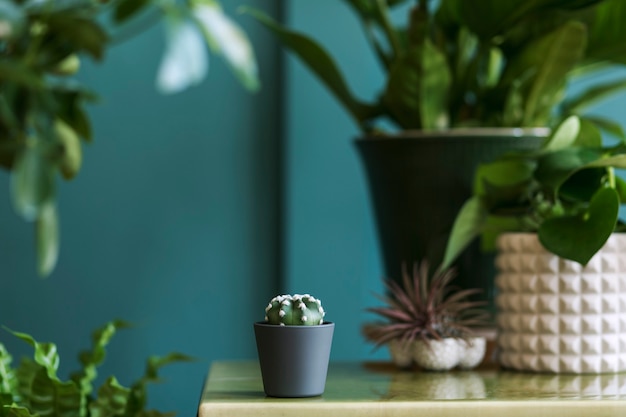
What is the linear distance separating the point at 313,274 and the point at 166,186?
33 centimetres

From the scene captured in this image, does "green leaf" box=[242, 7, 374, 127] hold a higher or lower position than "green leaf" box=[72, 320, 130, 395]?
higher

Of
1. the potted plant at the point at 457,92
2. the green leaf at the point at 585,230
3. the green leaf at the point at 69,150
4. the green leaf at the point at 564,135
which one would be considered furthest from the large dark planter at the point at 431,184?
the green leaf at the point at 69,150

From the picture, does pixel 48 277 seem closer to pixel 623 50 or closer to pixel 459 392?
pixel 459 392

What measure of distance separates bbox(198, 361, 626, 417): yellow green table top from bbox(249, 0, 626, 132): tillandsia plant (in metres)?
0.43

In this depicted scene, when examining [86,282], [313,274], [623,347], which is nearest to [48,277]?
[86,282]

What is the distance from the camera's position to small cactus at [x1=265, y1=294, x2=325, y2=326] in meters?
1.00

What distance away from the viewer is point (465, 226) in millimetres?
1255

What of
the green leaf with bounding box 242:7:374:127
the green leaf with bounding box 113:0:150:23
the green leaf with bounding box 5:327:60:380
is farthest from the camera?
the green leaf with bounding box 242:7:374:127

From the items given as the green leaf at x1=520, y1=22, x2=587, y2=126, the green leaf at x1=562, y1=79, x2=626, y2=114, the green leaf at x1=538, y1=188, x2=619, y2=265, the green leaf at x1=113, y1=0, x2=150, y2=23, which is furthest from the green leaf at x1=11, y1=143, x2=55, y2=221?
the green leaf at x1=562, y1=79, x2=626, y2=114

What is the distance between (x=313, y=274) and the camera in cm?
162

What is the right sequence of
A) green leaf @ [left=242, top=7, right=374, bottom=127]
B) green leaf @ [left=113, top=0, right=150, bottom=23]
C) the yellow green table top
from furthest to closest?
green leaf @ [left=242, top=7, right=374, bottom=127] < green leaf @ [left=113, top=0, right=150, bottom=23] < the yellow green table top

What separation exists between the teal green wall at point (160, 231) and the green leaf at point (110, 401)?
408 mm

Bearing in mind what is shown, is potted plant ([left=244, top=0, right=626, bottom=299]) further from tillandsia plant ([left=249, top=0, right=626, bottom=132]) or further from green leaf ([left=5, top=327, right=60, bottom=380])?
green leaf ([left=5, top=327, right=60, bottom=380])

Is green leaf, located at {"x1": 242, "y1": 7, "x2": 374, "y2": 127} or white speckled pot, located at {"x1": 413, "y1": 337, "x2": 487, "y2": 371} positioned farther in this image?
green leaf, located at {"x1": 242, "y1": 7, "x2": 374, "y2": 127}
